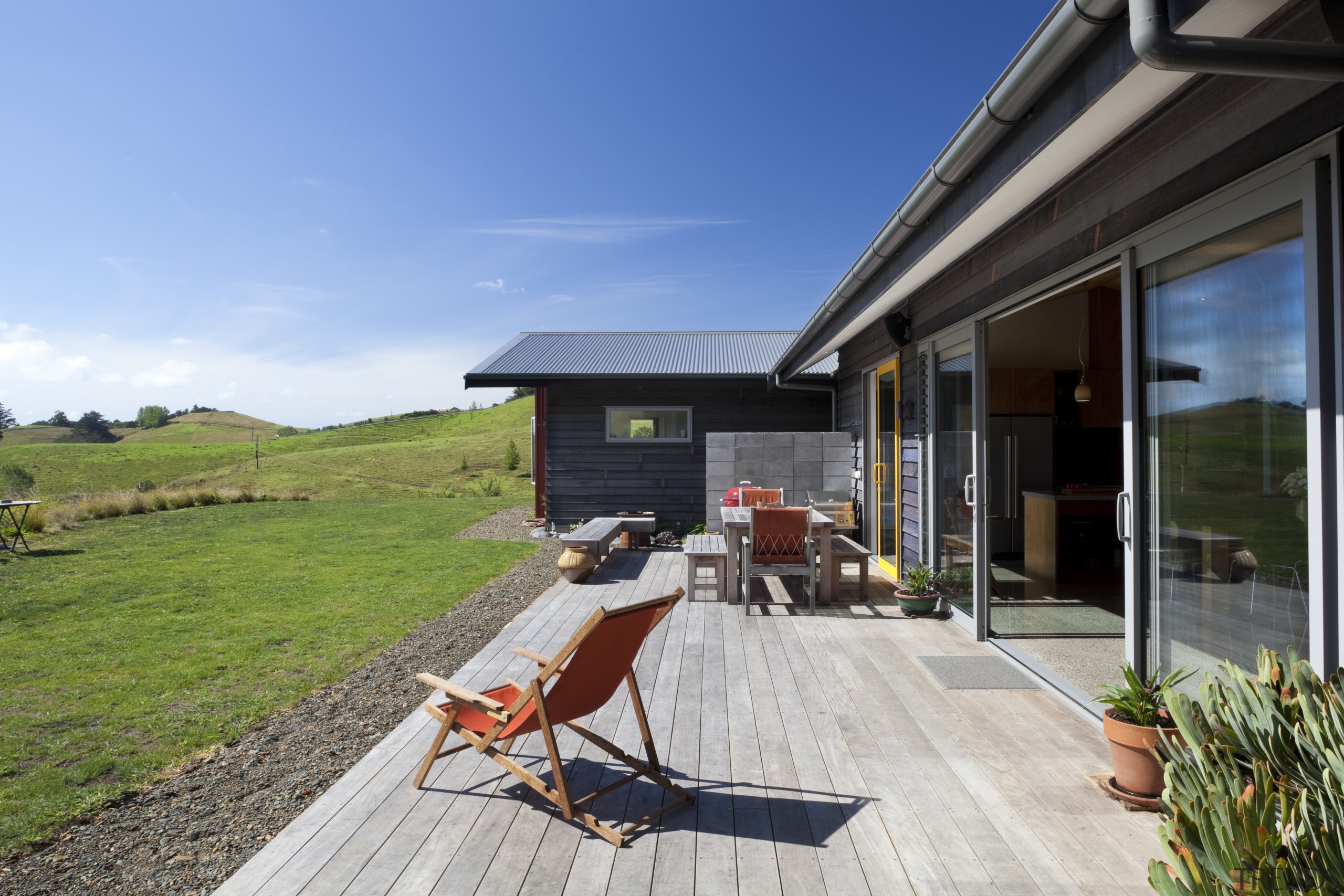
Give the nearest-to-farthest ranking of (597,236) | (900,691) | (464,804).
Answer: (464,804) → (900,691) → (597,236)

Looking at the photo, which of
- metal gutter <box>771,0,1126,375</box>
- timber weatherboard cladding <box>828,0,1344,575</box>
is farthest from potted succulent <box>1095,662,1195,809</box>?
metal gutter <box>771,0,1126,375</box>

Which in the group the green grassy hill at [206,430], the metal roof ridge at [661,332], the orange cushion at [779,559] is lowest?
the orange cushion at [779,559]

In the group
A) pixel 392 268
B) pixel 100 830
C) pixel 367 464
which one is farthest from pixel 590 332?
pixel 367 464

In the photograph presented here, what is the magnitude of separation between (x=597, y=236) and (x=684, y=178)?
3984mm

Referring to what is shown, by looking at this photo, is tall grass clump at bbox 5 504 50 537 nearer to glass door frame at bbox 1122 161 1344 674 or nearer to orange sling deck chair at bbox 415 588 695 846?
orange sling deck chair at bbox 415 588 695 846

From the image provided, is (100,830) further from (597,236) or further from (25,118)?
(597,236)

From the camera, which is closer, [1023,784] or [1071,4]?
[1071,4]

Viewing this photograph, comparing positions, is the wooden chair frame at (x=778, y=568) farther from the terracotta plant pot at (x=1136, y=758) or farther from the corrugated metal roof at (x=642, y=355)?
the corrugated metal roof at (x=642, y=355)

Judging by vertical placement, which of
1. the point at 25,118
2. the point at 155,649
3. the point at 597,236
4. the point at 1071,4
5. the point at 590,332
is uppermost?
the point at 597,236

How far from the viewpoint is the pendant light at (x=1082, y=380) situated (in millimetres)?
7918

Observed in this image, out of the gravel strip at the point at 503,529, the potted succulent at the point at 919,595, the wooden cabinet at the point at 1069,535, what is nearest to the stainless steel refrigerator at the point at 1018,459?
the wooden cabinet at the point at 1069,535

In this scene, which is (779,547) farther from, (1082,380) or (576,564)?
(1082,380)

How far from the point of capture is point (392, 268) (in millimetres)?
17672

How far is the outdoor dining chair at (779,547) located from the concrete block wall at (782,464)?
3.36 metres
